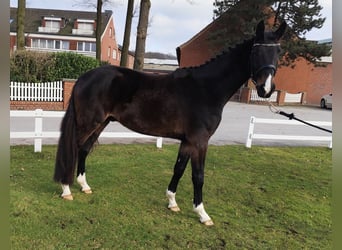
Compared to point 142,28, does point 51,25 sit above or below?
above

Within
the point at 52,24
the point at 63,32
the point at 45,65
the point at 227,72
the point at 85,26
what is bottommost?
the point at 45,65

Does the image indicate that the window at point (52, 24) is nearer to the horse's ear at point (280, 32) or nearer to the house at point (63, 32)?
the house at point (63, 32)

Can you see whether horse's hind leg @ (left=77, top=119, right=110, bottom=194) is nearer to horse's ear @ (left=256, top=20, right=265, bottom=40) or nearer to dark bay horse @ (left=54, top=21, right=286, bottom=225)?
dark bay horse @ (left=54, top=21, right=286, bottom=225)

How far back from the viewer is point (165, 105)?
3.83 m

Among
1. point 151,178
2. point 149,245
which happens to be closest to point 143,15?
point 151,178

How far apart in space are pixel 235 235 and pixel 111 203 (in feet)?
5.48

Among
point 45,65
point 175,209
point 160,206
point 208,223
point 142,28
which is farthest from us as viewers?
point 45,65

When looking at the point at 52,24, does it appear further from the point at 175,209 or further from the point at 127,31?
the point at 175,209

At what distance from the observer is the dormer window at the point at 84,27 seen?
43.7m

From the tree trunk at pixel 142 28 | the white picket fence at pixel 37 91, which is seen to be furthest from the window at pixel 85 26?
the tree trunk at pixel 142 28

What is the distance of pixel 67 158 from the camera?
3.91 m

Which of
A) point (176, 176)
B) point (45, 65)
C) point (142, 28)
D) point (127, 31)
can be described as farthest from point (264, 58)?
point (127, 31)

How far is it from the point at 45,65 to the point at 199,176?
11.5m

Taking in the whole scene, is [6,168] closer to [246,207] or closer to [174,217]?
[174,217]
